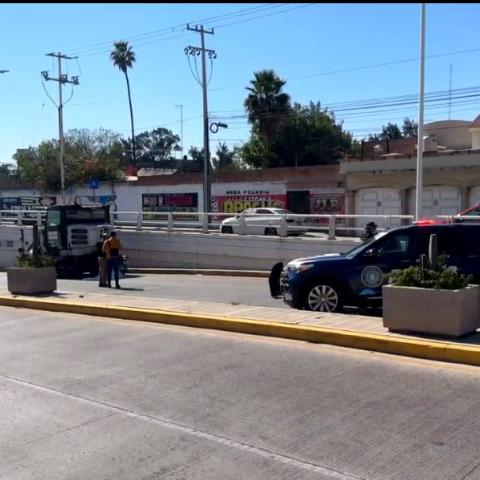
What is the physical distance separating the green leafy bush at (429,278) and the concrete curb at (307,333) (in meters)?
0.81

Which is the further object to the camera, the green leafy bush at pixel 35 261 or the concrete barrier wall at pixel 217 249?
the concrete barrier wall at pixel 217 249

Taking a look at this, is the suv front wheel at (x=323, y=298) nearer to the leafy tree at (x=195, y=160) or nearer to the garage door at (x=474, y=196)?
the garage door at (x=474, y=196)

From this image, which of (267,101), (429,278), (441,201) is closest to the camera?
(429,278)

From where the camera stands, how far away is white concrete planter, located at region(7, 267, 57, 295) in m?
14.7

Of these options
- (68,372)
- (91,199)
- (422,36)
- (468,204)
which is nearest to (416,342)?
(68,372)

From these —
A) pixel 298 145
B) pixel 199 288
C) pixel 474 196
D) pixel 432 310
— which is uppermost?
pixel 298 145

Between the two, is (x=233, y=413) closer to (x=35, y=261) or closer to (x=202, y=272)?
(x=35, y=261)

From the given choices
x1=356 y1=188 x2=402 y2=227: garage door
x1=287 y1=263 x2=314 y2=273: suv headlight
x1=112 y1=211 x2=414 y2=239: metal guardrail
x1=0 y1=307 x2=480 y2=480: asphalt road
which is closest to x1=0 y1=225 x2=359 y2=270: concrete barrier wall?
x1=112 y1=211 x2=414 y2=239: metal guardrail

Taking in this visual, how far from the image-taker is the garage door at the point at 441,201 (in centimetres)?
3225

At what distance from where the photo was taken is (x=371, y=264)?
10.8 meters

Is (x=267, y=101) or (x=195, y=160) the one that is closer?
(x=267, y=101)

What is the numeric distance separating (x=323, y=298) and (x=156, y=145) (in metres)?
136

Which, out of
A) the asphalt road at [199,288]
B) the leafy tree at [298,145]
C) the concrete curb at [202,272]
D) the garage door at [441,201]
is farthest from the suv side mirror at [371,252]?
the leafy tree at [298,145]

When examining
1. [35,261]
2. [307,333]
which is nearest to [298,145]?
[35,261]
